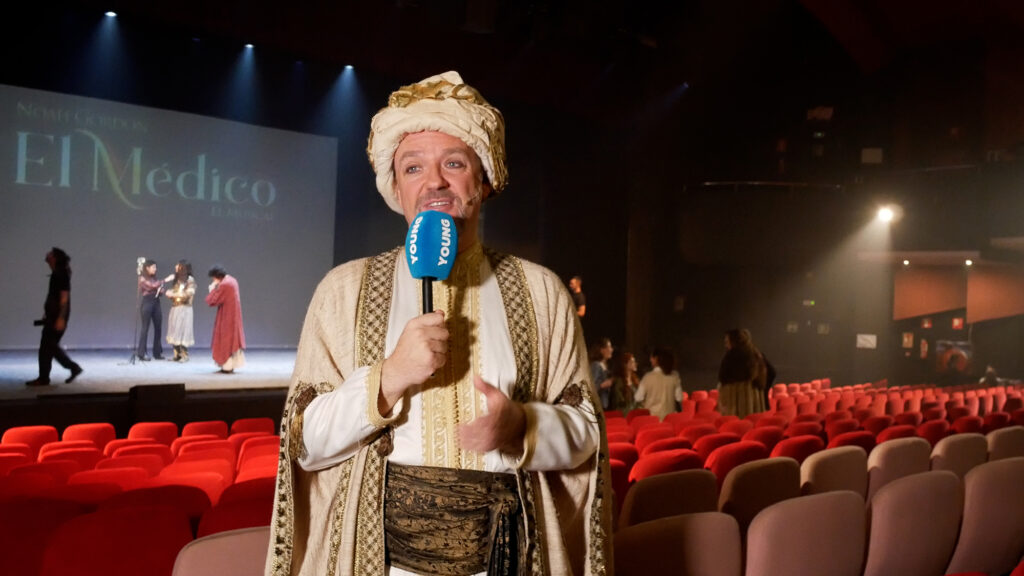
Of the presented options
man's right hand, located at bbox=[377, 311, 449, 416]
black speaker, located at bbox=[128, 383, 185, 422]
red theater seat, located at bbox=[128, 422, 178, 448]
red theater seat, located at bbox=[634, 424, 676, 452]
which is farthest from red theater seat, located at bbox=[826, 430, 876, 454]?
black speaker, located at bbox=[128, 383, 185, 422]

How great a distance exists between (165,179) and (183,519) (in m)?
8.27

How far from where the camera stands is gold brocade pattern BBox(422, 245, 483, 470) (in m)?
1.27

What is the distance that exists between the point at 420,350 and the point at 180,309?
30.3 feet

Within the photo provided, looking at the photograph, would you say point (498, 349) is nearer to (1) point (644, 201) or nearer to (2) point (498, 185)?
(2) point (498, 185)

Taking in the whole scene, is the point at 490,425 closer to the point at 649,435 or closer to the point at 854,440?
the point at 649,435

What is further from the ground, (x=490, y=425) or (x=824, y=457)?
(x=490, y=425)

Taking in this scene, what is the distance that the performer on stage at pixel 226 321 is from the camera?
9422 mm

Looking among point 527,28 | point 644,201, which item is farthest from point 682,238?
point 527,28

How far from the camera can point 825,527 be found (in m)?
2.21

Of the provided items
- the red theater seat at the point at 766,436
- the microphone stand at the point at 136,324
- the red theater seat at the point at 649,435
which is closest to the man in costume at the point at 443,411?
the red theater seat at the point at 649,435

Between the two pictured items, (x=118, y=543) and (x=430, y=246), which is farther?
(x=118, y=543)

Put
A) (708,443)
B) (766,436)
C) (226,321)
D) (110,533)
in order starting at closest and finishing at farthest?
(110,533), (708,443), (766,436), (226,321)

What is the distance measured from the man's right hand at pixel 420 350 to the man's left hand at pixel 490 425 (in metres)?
0.07

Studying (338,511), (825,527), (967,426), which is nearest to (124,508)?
(338,511)
